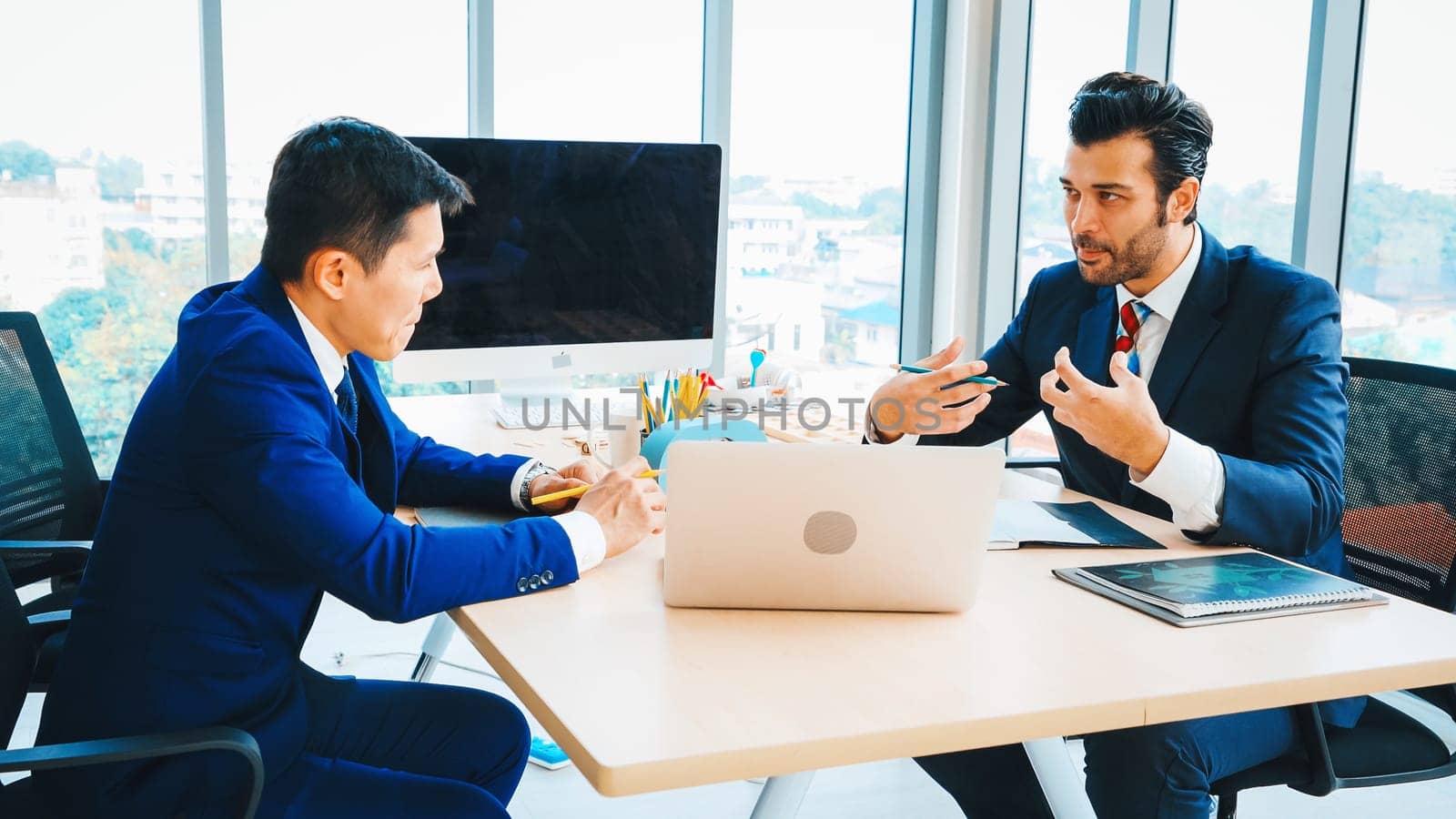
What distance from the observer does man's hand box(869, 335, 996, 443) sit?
6.32 ft

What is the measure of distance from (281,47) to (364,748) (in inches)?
106

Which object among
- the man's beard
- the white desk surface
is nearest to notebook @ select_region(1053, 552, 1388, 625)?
the white desk surface

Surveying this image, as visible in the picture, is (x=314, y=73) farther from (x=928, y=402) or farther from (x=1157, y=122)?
(x=1157, y=122)

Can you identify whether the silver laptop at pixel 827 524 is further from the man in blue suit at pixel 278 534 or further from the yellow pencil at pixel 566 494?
the yellow pencil at pixel 566 494

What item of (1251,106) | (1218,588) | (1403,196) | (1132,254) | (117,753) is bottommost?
(117,753)

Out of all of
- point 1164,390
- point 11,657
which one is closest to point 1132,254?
point 1164,390

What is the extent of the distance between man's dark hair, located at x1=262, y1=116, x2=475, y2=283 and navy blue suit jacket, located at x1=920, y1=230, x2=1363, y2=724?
1099mm

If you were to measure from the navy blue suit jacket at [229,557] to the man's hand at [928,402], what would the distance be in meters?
0.80

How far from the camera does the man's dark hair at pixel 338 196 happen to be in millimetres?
1320

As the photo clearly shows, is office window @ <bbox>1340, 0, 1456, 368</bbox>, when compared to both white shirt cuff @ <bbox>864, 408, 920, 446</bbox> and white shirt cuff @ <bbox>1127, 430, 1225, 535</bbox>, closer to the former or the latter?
white shirt cuff @ <bbox>864, 408, 920, 446</bbox>

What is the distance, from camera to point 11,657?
143 cm

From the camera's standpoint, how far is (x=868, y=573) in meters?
1.27

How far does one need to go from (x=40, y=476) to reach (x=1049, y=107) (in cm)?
331

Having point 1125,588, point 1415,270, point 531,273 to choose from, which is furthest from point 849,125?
point 1125,588
